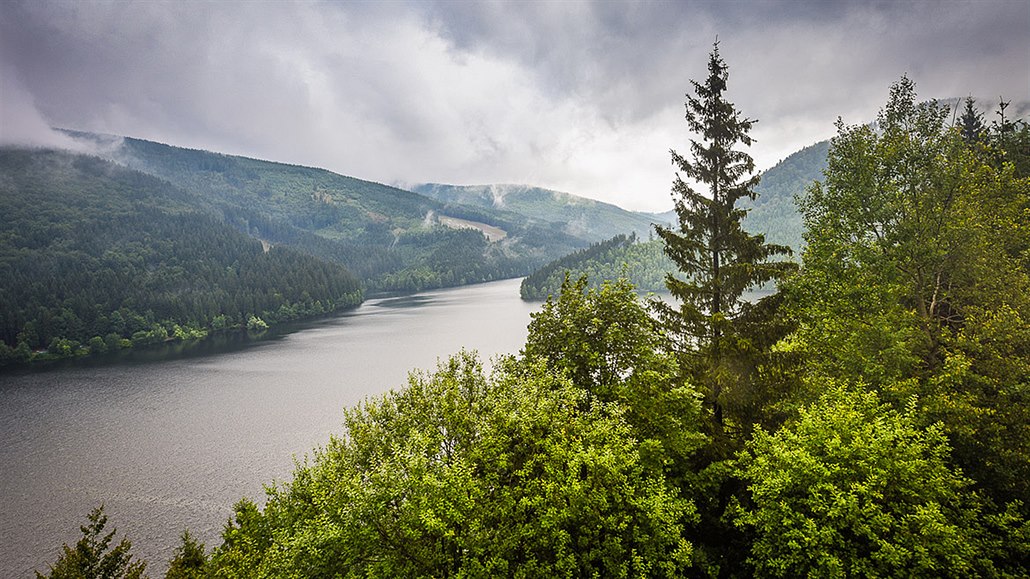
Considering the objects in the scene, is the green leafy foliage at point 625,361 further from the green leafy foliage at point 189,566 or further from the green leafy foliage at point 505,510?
the green leafy foliage at point 189,566

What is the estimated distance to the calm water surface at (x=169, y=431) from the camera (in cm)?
3669

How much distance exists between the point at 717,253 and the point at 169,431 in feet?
212

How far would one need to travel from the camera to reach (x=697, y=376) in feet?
70.3

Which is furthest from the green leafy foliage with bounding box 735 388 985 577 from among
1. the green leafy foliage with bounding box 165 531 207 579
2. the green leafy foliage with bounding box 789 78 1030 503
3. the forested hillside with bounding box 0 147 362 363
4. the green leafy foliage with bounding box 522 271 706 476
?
the forested hillside with bounding box 0 147 362 363

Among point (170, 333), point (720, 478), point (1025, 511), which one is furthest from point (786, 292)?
point (170, 333)

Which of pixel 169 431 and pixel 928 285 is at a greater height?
pixel 928 285

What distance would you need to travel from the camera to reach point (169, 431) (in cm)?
5491

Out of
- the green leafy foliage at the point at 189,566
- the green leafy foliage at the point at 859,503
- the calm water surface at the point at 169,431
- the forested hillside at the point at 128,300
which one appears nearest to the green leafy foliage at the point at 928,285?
the green leafy foliage at the point at 859,503

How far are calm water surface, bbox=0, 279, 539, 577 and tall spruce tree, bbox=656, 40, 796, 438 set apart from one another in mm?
17600

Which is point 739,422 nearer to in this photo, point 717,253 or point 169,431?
point 717,253

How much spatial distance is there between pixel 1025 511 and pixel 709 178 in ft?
53.8

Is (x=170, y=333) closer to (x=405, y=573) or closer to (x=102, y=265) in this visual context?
(x=102, y=265)

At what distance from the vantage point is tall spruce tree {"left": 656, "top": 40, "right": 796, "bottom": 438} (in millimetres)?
20016

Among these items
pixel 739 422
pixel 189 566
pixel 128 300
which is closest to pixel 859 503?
pixel 739 422
